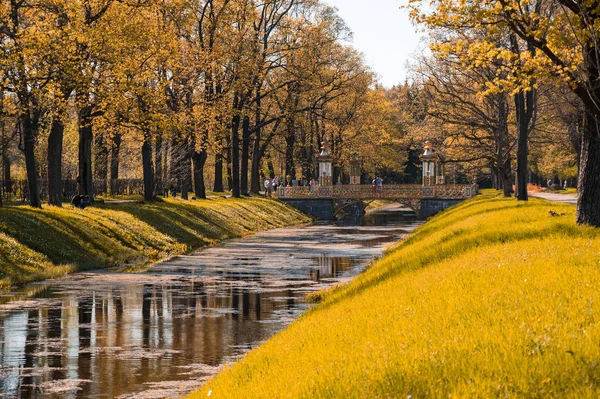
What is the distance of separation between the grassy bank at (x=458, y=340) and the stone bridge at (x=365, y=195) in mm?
63766

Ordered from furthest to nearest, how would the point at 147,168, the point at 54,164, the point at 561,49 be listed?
1. the point at 147,168
2. the point at 54,164
3. the point at 561,49

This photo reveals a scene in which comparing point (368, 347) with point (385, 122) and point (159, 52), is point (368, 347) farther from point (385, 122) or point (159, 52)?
point (385, 122)

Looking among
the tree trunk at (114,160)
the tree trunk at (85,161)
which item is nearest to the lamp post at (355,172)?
the tree trunk at (114,160)

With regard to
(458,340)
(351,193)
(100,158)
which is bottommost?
(458,340)

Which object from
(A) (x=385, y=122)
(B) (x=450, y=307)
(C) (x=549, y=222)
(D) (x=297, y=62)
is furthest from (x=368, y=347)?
(A) (x=385, y=122)

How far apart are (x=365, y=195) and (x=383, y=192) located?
Answer: 5.67 feet

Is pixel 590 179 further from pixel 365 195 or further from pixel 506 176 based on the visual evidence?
pixel 365 195

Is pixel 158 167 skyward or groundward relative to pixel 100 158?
groundward

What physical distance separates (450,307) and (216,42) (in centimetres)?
5144

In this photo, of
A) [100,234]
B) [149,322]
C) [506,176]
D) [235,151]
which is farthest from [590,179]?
[235,151]

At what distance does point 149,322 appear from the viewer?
2089cm

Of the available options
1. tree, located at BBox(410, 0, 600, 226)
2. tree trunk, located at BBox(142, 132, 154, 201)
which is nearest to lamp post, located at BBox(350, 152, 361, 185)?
tree trunk, located at BBox(142, 132, 154, 201)

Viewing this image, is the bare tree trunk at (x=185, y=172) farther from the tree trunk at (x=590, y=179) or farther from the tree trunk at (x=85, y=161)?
the tree trunk at (x=590, y=179)

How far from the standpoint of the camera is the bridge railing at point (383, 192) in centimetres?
8181
